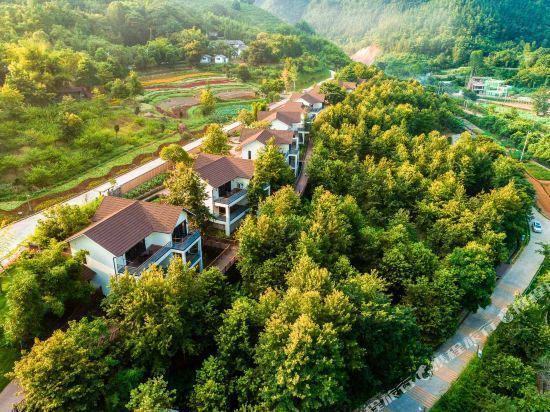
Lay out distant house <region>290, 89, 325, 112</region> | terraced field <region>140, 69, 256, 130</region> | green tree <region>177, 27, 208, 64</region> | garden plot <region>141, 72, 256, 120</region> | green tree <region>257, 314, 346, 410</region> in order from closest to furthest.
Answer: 1. green tree <region>257, 314, 346, 410</region>
2. terraced field <region>140, 69, 256, 130</region>
3. garden plot <region>141, 72, 256, 120</region>
4. distant house <region>290, 89, 325, 112</region>
5. green tree <region>177, 27, 208, 64</region>

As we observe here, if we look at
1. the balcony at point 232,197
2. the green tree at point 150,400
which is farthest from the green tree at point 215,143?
the green tree at point 150,400

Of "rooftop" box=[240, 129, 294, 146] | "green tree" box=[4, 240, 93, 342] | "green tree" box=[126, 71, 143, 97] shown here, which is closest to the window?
"green tree" box=[4, 240, 93, 342]

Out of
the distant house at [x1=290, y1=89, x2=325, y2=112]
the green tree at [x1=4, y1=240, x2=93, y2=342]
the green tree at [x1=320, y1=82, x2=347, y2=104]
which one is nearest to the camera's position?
the green tree at [x1=4, y1=240, x2=93, y2=342]

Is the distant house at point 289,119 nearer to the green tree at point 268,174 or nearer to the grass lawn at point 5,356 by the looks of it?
the green tree at point 268,174

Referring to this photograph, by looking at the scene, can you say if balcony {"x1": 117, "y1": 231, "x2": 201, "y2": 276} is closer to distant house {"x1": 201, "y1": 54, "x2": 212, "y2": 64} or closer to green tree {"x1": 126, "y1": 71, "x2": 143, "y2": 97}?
green tree {"x1": 126, "y1": 71, "x2": 143, "y2": 97}

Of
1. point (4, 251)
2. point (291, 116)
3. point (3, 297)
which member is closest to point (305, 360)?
point (3, 297)

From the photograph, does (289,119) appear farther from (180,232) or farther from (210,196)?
(180,232)

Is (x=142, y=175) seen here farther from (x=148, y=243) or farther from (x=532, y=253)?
(x=532, y=253)
